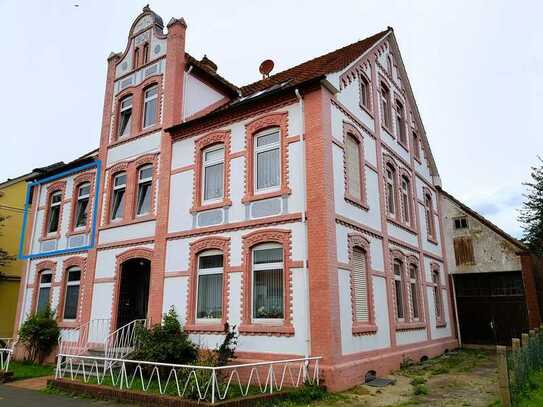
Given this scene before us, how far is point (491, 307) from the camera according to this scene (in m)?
18.3

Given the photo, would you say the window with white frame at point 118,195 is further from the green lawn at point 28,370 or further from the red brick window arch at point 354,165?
the red brick window arch at point 354,165

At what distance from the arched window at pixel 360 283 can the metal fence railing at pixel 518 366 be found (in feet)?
12.7

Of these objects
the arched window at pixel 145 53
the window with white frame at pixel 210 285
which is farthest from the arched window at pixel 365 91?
the arched window at pixel 145 53

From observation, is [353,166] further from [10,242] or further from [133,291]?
[10,242]

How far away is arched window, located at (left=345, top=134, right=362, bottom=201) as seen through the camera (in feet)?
40.5

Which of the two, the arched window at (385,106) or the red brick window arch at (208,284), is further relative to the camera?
the arched window at (385,106)

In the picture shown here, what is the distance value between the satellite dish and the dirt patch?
13541mm

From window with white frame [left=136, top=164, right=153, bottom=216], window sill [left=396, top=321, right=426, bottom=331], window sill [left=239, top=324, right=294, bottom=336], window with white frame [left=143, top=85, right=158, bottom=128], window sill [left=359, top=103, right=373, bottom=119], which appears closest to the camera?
window sill [left=239, top=324, right=294, bottom=336]

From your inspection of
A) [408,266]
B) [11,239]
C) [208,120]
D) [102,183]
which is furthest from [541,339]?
[11,239]

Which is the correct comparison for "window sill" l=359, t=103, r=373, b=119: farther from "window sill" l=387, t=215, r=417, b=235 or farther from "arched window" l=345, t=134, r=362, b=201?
"window sill" l=387, t=215, r=417, b=235

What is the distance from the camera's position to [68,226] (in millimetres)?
16781

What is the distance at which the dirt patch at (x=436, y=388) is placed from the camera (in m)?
8.81

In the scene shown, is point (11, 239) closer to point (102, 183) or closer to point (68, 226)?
point (68, 226)

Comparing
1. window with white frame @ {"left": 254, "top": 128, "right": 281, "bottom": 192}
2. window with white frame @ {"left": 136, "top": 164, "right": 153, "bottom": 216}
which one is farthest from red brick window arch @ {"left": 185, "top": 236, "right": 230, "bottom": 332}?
window with white frame @ {"left": 136, "top": 164, "right": 153, "bottom": 216}
